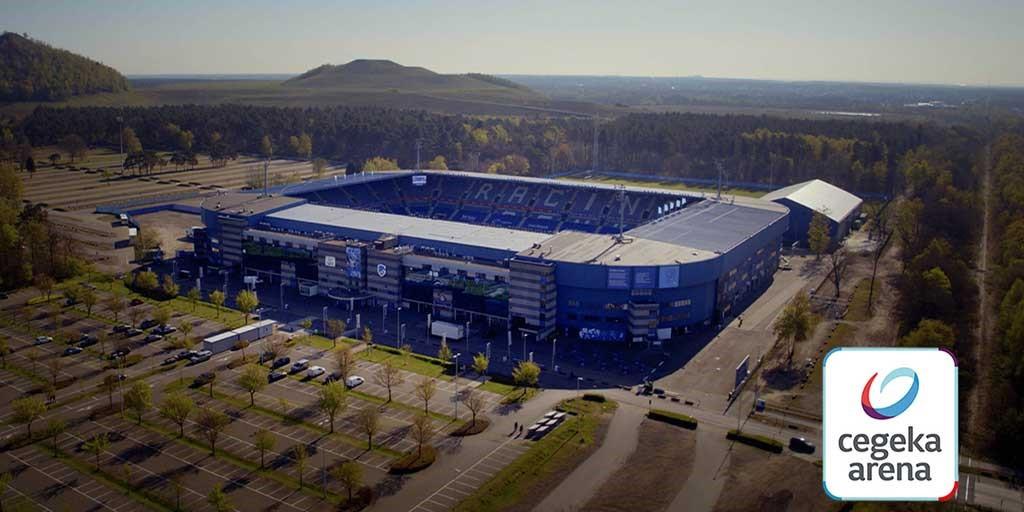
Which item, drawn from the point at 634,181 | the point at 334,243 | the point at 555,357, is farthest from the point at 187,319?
the point at 634,181

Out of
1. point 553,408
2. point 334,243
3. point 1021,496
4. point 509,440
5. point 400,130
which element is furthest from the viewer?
point 400,130

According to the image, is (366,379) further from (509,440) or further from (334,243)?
(334,243)

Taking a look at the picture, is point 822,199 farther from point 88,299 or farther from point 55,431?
point 55,431

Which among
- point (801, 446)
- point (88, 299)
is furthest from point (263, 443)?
point (88, 299)

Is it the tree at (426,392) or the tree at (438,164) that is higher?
the tree at (438,164)

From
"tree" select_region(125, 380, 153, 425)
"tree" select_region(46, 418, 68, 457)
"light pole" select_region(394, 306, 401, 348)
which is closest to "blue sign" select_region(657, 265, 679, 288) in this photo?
"light pole" select_region(394, 306, 401, 348)

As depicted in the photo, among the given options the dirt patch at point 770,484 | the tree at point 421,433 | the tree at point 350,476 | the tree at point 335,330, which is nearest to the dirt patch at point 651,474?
the dirt patch at point 770,484

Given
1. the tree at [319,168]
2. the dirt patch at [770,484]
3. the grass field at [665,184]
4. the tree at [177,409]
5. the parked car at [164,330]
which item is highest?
the tree at [319,168]

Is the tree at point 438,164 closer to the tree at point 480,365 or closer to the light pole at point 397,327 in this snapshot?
the light pole at point 397,327

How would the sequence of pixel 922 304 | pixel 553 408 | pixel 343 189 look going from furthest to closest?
1. pixel 343 189
2. pixel 922 304
3. pixel 553 408
